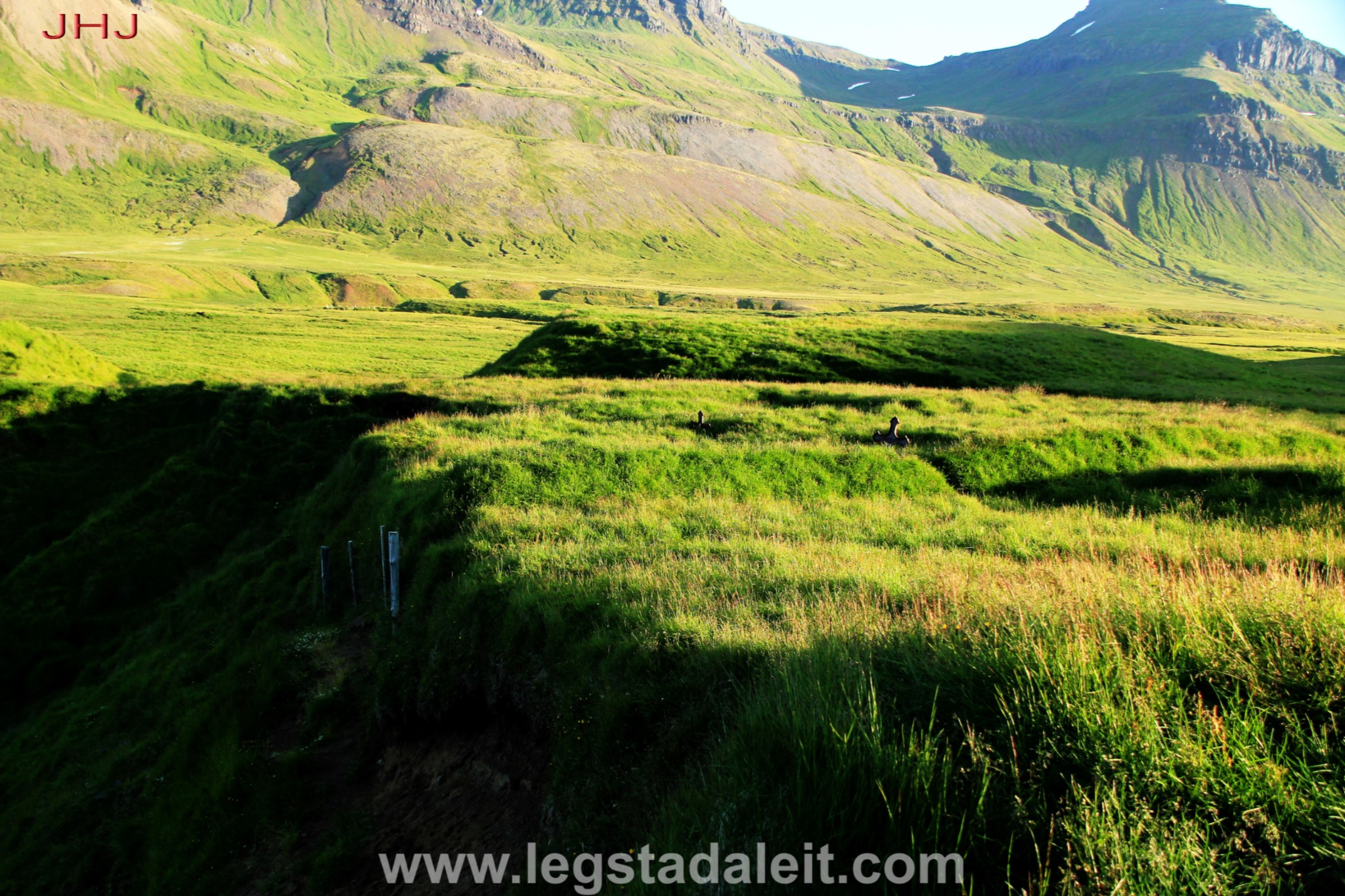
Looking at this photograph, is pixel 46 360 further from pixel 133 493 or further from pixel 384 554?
pixel 384 554

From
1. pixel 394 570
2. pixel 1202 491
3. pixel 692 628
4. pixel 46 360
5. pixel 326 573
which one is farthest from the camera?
pixel 46 360

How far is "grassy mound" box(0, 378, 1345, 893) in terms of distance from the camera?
4473 millimetres

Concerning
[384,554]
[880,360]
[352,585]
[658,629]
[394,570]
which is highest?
[880,360]

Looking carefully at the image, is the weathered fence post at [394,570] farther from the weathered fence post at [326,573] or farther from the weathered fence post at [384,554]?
the weathered fence post at [326,573]

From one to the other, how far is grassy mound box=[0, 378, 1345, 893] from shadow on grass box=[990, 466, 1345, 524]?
208 millimetres

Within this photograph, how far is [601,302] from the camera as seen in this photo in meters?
135

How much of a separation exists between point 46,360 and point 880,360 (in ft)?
137

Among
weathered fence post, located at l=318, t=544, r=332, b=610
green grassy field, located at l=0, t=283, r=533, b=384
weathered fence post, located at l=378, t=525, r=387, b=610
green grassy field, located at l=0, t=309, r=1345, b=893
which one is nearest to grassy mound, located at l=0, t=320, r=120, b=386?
green grassy field, located at l=0, t=283, r=533, b=384

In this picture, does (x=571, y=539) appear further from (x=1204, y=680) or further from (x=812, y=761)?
(x=1204, y=680)

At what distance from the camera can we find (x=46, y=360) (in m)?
29.0

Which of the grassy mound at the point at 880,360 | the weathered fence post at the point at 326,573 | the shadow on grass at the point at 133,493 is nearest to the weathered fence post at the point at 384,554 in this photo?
the weathered fence post at the point at 326,573

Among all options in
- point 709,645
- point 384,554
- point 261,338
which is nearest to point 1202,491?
point 709,645

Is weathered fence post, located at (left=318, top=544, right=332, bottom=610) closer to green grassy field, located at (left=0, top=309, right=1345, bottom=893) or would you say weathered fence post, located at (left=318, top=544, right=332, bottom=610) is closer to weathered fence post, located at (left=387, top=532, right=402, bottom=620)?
green grassy field, located at (left=0, top=309, right=1345, bottom=893)

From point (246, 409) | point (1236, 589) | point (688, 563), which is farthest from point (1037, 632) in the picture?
point (246, 409)
